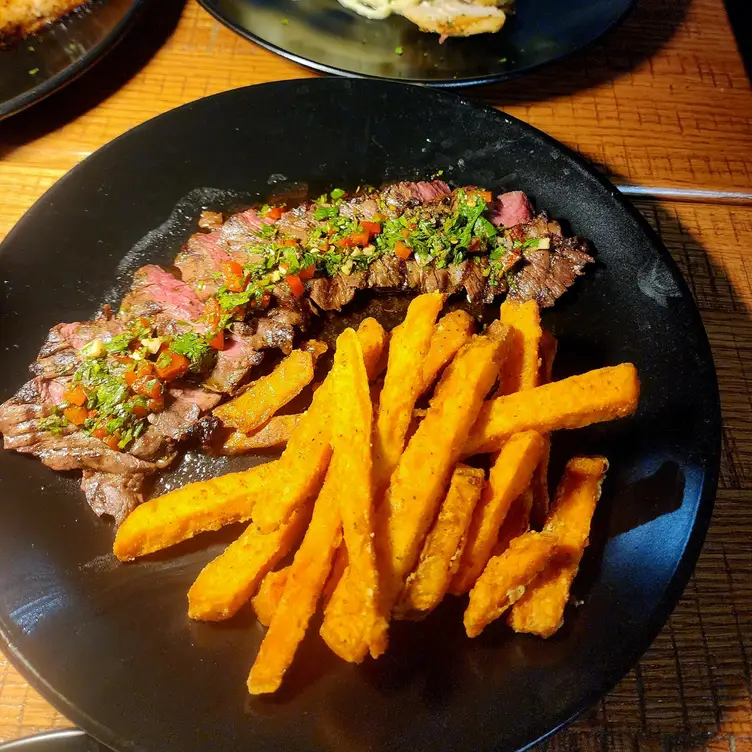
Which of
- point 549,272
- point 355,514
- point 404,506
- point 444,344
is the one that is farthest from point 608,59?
point 355,514

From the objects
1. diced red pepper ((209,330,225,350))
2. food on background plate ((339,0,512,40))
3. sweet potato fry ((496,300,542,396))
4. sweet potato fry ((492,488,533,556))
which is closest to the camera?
sweet potato fry ((492,488,533,556))

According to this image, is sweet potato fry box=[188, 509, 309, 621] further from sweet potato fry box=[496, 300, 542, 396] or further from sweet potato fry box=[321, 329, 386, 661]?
sweet potato fry box=[496, 300, 542, 396]

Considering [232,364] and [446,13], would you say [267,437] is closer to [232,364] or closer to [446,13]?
[232,364]

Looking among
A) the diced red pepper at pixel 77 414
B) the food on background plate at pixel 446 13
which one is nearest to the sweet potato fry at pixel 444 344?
the diced red pepper at pixel 77 414

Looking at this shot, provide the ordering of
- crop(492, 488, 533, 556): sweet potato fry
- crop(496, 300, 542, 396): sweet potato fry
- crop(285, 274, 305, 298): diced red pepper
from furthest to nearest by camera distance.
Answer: crop(285, 274, 305, 298): diced red pepper < crop(496, 300, 542, 396): sweet potato fry < crop(492, 488, 533, 556): sweet potato fry

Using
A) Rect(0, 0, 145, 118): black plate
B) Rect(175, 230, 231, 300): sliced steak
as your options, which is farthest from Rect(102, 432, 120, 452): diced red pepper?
Rect(0, 0, 145, 118): black plate

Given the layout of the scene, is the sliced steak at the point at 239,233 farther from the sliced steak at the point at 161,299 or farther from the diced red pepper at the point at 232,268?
the sliced steak at the point at 161,299
